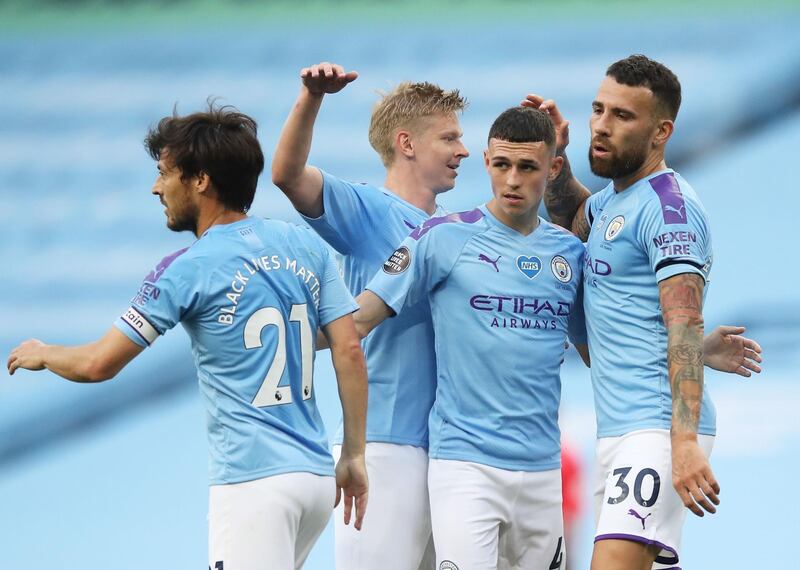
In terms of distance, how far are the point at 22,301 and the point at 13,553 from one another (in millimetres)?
1491

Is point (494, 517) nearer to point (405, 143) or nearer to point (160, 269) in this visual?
point (160, 269)

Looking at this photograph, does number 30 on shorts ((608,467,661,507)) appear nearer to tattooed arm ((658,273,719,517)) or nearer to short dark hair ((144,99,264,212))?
tattooed arm ((658,273,719,517))

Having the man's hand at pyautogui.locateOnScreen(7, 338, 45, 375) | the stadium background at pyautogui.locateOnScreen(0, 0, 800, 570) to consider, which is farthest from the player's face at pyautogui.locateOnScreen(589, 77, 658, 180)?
the stadium background at pyautogui.locateOnScreen(0, 0, 800, 570)

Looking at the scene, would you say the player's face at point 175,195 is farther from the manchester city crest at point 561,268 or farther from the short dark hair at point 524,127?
the manchester city crest at point 561,268

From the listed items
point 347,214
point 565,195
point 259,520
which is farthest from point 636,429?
point 347,214

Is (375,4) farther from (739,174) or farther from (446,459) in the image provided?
(446,459)

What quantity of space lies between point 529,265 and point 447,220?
32 centimetres

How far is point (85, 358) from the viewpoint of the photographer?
383 centimetres

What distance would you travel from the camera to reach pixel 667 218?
4.24 metres

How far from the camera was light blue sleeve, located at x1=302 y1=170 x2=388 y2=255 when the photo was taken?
4902 millimetres

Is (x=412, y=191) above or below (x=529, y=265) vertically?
above

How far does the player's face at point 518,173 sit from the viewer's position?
452 cm

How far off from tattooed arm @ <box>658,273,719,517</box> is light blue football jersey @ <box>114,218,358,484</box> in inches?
40.2

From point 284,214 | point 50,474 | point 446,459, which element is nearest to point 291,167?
point 446,459
